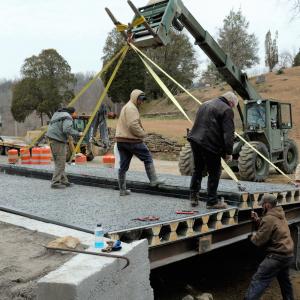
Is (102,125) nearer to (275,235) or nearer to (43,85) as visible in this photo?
(275,235)

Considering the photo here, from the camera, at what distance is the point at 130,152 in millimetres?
6977

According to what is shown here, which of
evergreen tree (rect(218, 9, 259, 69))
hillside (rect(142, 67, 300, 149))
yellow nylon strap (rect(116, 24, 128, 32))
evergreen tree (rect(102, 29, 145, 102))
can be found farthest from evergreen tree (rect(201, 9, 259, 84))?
yellow nylon strap (rect(116, 24, 128, 32))

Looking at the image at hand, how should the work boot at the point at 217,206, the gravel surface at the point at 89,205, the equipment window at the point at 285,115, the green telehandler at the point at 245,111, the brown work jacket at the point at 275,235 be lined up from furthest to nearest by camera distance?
1. the equipment window at the point at 285,115
2. the green telehandler at the point at 245,111
3. the work boot at the point at 217,206
4. the brown work jacket at the point at 275,235
5. the gravel surface at the point at 89,205

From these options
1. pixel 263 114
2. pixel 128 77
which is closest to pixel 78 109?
pixel 128 77

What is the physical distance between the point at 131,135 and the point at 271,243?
8.49 feet

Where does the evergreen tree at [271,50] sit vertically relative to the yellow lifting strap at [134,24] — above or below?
above

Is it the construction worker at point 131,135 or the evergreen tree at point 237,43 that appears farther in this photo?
the evergreen tree at point 237,43

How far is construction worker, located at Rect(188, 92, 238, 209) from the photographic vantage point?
5848mm

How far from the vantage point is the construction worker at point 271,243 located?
17.7 ft

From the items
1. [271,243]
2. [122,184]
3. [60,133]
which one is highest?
[60,133]

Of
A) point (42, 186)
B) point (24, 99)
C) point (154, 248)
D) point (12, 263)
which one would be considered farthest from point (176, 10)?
point (24, 99)

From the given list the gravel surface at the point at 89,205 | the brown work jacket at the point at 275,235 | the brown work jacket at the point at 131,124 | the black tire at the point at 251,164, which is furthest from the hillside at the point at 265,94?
the brown work jacket at the point at 275,235

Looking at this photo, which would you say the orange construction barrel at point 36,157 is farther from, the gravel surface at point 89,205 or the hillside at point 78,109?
the hillside at point 78,109

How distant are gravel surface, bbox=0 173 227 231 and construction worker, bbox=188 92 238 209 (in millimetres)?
442
